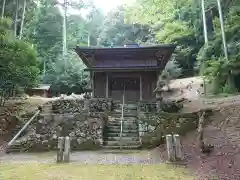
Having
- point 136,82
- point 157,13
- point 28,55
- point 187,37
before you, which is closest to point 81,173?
point 28,55

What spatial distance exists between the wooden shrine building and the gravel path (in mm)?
8280

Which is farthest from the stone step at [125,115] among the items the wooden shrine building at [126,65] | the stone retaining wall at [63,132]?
the wooden shrine building at [126,65]

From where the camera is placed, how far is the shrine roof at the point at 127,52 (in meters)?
18.3

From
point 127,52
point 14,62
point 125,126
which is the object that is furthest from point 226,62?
point 14,62

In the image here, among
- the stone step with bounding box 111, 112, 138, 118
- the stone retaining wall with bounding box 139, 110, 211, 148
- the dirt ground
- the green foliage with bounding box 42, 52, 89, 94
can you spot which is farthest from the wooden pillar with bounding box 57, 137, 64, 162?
the green foliage with bounding box 42, 52, 89, 94

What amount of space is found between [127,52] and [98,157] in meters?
Result: 10.4

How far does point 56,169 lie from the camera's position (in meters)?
8.00

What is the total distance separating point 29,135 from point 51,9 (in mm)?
31453

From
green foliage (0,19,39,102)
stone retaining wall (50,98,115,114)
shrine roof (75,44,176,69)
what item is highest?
shrine roof (75,44,176,69)

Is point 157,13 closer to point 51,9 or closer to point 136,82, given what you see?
point 136,82

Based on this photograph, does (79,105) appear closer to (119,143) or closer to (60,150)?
(119,143)

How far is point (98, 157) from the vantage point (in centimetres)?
1012

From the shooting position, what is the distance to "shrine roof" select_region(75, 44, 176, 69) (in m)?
18.3

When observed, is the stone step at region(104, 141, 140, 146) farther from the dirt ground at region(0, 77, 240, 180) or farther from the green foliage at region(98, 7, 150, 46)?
the green foliage at region(98, 7, 150, 46)
